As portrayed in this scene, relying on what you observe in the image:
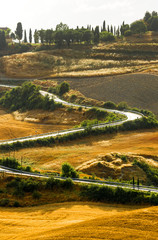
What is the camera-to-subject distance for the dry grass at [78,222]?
1800 cm

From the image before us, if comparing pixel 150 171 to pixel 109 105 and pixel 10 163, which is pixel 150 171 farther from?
pixel 109 105

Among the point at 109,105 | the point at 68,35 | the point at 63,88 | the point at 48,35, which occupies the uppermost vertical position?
the point at 48,35

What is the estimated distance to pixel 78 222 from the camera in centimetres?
2017

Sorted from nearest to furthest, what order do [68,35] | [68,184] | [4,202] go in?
[4,202], [68,184], [68,35]

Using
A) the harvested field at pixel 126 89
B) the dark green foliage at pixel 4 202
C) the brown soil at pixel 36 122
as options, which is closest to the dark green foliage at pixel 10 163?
the dark green foliage at pixel 4 202

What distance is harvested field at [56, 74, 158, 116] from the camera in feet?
212

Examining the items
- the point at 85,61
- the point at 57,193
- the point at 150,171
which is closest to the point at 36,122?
the point at 150,171

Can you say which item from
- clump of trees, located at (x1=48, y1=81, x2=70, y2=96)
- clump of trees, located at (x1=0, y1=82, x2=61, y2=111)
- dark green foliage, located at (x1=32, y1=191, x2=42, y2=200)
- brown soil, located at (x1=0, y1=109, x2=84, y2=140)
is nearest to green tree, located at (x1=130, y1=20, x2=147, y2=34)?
clump of trees, located at (x1=48, y1=81, x2=70, y2=96)

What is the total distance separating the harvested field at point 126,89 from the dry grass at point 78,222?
39.6 m

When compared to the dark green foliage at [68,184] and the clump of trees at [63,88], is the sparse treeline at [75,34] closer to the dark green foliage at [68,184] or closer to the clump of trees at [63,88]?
the clump of trees at [63,88]

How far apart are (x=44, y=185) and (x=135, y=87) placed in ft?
155

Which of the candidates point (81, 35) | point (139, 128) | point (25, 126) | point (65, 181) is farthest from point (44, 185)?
point (81, 35)

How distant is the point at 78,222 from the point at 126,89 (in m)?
52.2

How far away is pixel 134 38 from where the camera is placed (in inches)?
4316
